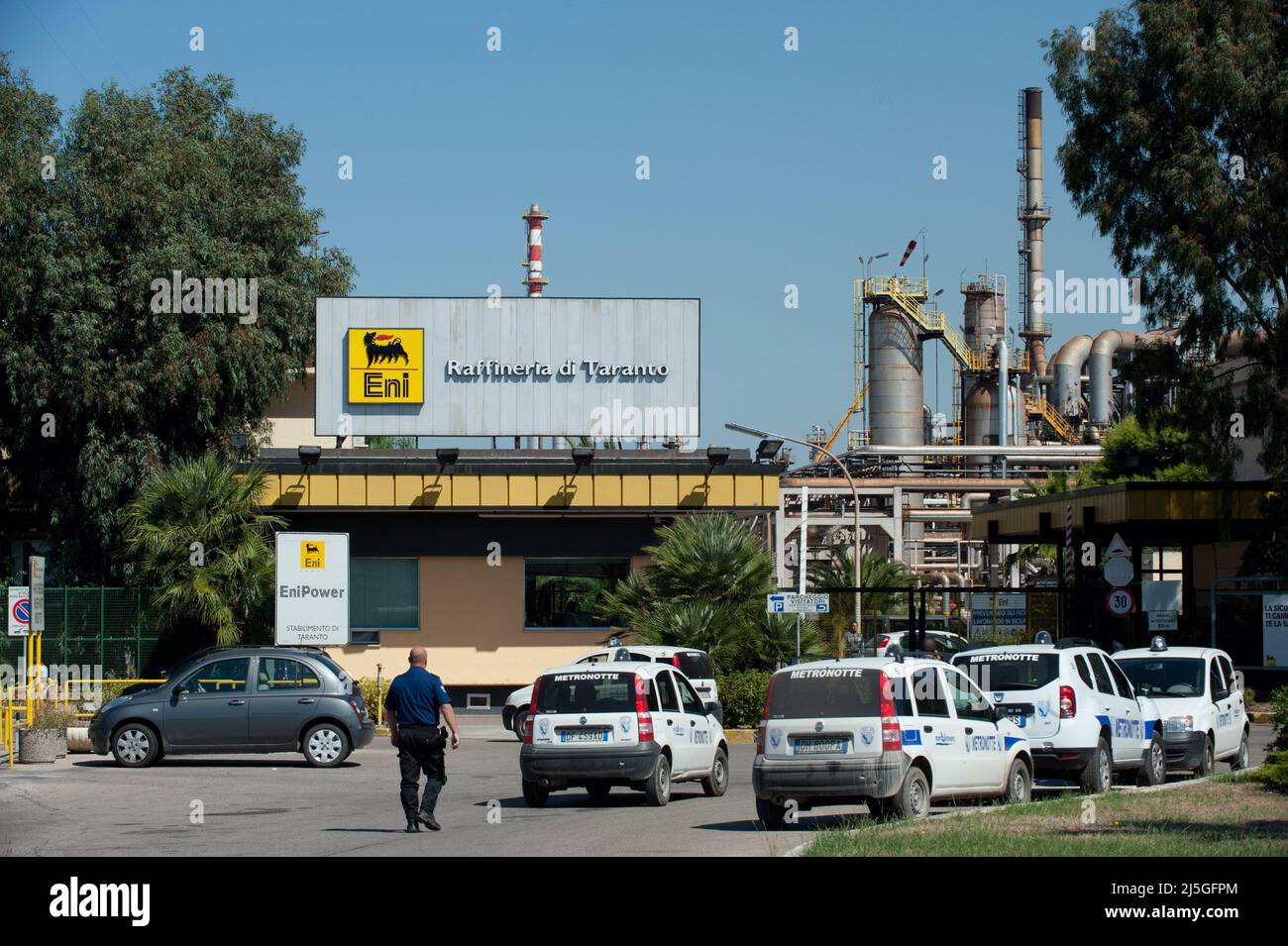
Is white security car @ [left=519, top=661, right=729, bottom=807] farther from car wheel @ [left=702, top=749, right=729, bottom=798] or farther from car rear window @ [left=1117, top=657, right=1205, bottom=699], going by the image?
car rear window @ [left=1117, top=657, right=1205, bottom=699]

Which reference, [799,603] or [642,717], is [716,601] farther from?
[642,717]

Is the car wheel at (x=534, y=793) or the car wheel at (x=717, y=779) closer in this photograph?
the car wheel at (x=534, y=793)

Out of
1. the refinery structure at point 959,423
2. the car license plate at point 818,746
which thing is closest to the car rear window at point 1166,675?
the car license plate at point 818,746

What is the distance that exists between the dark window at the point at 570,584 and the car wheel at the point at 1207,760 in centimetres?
A: 1659

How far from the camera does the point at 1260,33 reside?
1410 inches

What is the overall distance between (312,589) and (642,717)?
1368 centimetres

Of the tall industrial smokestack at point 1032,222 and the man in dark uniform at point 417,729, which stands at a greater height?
the tall industrial smokestack at point 1032,222

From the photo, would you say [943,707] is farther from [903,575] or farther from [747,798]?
[903,575]

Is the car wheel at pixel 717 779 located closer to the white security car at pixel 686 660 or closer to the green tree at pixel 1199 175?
the white security car at pixel 686 660

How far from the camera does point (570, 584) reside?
119ft

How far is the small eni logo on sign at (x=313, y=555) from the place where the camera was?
30.5 metres

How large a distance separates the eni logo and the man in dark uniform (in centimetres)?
2301

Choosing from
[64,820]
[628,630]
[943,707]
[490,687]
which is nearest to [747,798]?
[943,707]

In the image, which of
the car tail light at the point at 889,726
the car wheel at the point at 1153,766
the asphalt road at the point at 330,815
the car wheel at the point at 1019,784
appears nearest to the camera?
the asphalt road at the point at 330,815
